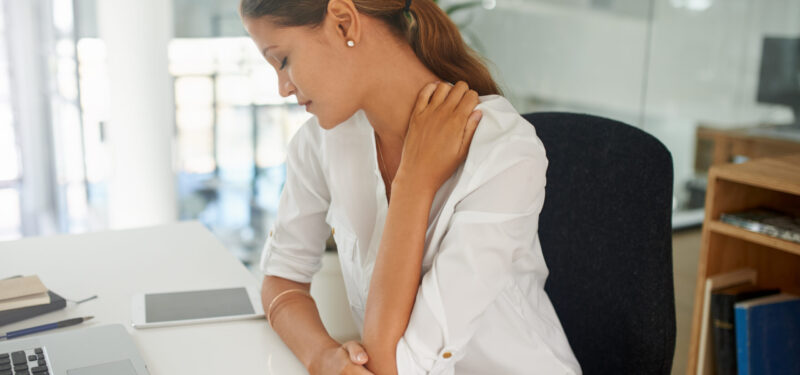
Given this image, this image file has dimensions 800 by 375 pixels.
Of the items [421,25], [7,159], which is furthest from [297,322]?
[7,159]

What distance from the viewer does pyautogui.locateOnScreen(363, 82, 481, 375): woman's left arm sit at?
971 mm

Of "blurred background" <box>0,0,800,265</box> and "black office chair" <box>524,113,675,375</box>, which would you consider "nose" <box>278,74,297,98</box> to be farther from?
"blurred background" <box>0,0,800,265</box>

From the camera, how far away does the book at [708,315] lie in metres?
1.92

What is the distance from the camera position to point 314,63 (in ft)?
3.43

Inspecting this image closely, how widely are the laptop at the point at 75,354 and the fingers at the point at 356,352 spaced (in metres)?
0.26

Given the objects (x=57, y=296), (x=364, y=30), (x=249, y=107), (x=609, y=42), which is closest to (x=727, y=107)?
(x=609, y=42)

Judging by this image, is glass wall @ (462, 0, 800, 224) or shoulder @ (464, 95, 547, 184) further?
glass wall @ (462, 0, 800, 224)

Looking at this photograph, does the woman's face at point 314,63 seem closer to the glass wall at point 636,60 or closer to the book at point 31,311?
the book at point 31,311

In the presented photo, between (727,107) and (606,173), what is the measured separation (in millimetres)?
2613

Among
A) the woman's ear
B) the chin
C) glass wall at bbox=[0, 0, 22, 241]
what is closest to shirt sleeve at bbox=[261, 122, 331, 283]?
the chin

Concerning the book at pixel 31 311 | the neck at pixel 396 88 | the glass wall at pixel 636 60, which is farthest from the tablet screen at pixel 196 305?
the glass wall at pixel 636 60

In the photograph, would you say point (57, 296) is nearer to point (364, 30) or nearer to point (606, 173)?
point (364, 30)

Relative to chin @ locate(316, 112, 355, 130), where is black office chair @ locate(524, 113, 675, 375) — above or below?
below

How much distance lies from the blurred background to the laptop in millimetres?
1754
